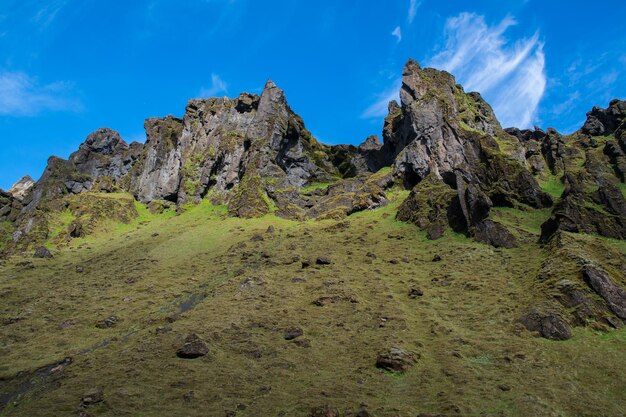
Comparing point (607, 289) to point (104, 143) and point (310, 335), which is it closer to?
point (310, 335)

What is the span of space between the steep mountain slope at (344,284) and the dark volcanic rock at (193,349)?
6.8 inches

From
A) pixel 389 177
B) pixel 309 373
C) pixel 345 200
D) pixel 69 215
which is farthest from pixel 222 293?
pixel 69 215

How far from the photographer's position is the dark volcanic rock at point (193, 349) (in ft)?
119

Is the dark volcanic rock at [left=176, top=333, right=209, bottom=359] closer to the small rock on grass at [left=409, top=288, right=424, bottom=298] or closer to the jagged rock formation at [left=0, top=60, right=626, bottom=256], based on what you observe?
the small rock on grass at [left=409, top=288, right=424, bottom=298]

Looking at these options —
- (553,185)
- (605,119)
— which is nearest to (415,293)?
(553,185)

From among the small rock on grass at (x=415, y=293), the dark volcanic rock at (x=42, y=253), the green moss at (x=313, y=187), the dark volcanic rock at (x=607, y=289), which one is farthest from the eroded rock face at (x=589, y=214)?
the dark volcanic rock at (x=42, y=253)

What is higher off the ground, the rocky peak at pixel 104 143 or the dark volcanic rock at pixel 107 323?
the rocky peak at pixel 104 143

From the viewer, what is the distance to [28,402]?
28781mm

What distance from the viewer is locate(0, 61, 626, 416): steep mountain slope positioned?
98.9ft

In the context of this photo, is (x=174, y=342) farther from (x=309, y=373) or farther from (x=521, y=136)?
Result: (x=521, y=136)

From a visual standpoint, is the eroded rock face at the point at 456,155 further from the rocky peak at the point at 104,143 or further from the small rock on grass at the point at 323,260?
the rocky peak at the point at 104,143

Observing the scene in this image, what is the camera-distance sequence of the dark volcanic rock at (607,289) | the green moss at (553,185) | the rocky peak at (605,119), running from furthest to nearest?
the rocky peak at (605,119), the green moss at (553,185), the dark volcanic rock at (607,289)

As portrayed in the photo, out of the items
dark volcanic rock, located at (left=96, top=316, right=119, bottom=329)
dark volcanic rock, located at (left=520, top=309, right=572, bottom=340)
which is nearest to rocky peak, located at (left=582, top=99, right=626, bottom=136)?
dark volcanic rock, located at (left=520, top=309, right=572, bottom=340)

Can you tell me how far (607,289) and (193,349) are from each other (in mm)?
41255
